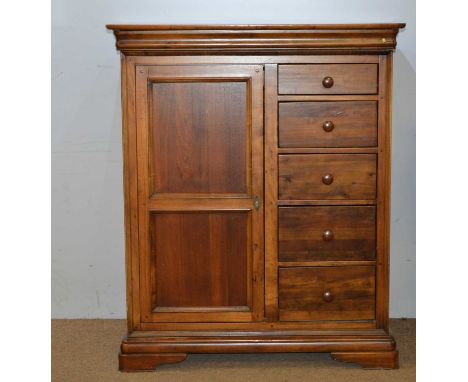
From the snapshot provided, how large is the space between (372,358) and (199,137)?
1132 mm

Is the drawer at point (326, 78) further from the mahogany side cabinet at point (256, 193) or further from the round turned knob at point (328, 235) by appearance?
the round turned knob at point (328, 235)

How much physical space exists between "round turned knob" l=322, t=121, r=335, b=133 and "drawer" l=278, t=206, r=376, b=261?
0.31m

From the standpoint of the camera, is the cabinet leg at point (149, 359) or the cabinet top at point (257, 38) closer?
the cabinet top at point (257, 38)

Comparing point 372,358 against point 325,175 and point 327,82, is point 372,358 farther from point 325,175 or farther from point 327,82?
point 327,82

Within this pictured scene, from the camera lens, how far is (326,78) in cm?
219

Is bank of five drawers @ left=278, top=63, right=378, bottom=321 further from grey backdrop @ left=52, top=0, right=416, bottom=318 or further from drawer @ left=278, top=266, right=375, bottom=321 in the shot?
grey backdrop @ left=52, top=0, right=416, bottom=318

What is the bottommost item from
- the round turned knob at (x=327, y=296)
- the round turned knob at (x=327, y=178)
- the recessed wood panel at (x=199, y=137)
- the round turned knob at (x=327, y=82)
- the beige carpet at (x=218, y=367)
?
the beige carpet at (x=218, y=367)

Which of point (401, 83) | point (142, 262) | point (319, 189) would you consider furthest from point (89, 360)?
point (401, 83)

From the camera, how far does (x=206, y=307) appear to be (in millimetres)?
2281

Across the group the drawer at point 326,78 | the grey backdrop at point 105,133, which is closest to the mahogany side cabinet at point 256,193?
the drawer at point 326,78

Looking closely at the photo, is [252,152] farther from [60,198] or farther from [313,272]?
[60,198]

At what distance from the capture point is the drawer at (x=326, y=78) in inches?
86.5

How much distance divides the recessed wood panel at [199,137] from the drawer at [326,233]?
246mm

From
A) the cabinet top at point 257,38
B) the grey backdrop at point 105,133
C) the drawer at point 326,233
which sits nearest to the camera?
the cabinet top at point 257,38
